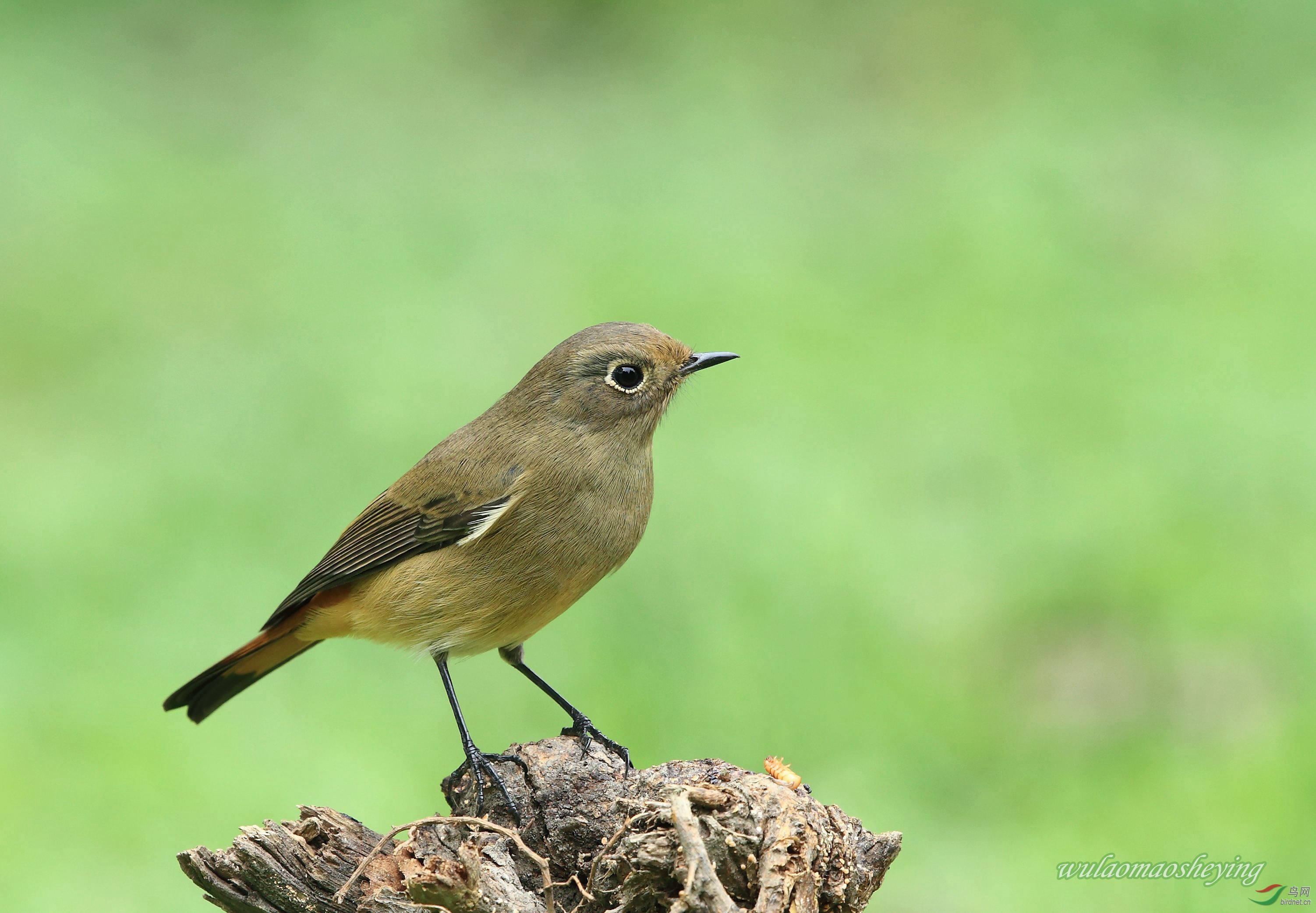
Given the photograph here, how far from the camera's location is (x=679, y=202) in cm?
1245

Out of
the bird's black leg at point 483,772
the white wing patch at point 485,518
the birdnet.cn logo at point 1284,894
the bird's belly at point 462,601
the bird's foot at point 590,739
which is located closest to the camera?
the bird's black leg at point 483,772

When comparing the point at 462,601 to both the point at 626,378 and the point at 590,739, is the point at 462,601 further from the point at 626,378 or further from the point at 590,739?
the point at 626,378

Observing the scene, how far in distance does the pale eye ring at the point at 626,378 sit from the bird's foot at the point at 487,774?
1566 millimetres

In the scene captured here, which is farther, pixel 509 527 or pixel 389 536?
pixel 389 536

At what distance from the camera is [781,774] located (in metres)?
4.48

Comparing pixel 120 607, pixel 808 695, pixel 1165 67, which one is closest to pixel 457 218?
pixel 120 607

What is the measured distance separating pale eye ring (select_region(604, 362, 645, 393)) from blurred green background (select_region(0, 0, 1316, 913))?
2.52 meters

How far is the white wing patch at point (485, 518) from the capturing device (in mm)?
5469

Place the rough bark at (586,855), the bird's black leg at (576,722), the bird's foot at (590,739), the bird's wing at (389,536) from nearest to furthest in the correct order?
the rough bark at (586,855), the bird's foot at (590,739), the bird's black leg at (576,722), the bird's wing at (389,536)

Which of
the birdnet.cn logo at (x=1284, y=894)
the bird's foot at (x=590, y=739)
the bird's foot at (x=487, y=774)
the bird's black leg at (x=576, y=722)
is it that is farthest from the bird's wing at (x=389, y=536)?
the birdnet.cn logo at (x=1284, y=894)

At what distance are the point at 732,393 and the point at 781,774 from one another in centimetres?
621

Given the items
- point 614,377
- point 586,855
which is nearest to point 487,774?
point 586,855

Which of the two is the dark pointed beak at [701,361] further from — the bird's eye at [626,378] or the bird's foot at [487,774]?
the bird's foot at [487,774]

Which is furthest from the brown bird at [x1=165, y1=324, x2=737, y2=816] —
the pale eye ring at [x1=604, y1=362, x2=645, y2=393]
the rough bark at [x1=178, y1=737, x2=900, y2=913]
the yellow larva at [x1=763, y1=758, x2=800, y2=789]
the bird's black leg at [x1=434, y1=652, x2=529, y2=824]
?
the yellow larva at [x1=763, y1=758, x2=800, y2=789]
